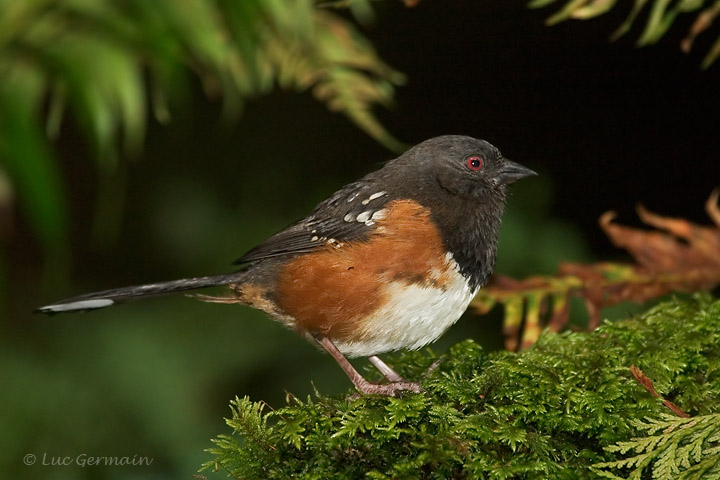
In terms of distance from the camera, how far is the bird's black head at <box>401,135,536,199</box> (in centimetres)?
284

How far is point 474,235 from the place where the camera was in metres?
2.66

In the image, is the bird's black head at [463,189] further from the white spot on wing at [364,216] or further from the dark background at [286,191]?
the dark background at [286,191]

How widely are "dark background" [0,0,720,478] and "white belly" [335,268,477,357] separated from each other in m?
1.35

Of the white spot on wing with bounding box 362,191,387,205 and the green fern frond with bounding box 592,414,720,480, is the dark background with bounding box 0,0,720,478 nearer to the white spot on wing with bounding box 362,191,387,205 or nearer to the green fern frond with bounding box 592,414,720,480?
the white spot on wing with bounding box 362,191,387,205

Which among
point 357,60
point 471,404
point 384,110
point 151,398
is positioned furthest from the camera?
point 384,110

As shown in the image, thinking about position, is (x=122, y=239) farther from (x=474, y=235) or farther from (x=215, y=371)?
(x=474, y=235)

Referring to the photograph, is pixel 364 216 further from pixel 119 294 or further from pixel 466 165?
pixel 119 294

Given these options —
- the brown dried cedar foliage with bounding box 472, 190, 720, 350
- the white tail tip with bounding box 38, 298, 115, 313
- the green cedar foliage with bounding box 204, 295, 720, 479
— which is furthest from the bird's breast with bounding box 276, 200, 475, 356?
the white tail tip with bounding box 38, 298, 115, 313

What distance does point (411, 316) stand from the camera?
2541mm

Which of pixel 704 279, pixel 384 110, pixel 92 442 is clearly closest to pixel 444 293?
pixel 704 279

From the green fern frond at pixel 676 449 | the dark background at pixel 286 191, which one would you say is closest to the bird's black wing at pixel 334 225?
the green fern frond at pixel 676 449

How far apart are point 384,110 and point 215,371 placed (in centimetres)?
254

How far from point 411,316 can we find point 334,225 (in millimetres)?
461

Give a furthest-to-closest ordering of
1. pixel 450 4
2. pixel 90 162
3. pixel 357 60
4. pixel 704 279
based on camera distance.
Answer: pixel 450 4 → pixel 90 162 → pixel 357 60 → pixel 704 279
